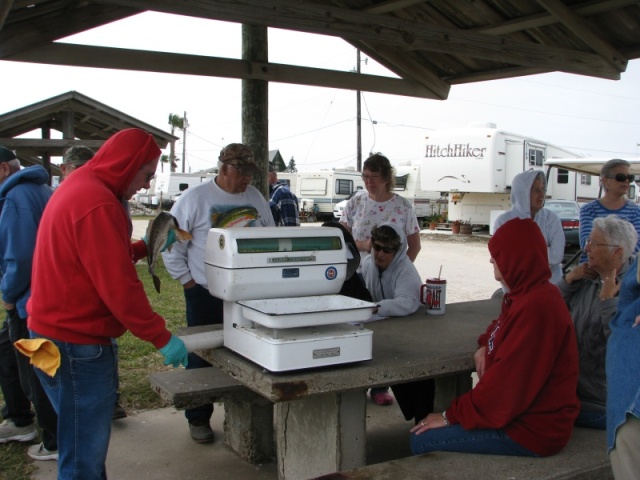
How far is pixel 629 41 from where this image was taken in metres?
4.72

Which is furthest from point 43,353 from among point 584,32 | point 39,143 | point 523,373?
point 39,143

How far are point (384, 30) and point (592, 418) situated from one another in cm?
260

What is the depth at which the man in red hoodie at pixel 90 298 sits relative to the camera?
2.26 metres

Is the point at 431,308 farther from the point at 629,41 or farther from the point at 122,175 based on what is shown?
the point at 629,41

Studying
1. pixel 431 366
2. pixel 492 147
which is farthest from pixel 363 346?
pixel 492 147

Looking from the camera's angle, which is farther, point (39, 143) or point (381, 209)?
point (39, 143)

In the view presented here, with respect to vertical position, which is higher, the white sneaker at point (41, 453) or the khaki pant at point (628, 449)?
the khaki pant at point (628, 449)

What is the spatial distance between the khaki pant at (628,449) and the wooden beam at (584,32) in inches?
121

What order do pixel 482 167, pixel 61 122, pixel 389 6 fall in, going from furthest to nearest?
1. pixel 482 167
2. pixel 61 122
3. pixel 389 6

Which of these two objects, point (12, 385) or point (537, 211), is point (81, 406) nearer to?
point (12, 385)

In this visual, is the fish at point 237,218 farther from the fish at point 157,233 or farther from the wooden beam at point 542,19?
the wooden beam at point 542,19

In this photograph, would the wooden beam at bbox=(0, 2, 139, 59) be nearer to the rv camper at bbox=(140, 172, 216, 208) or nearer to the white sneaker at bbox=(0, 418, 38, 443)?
the white sneaker at bbox=(0, 418, 38, 443)

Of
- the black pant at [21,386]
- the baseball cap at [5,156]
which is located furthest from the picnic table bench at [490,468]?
the baseball cap at [5,156]

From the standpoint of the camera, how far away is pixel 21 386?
148 inches
